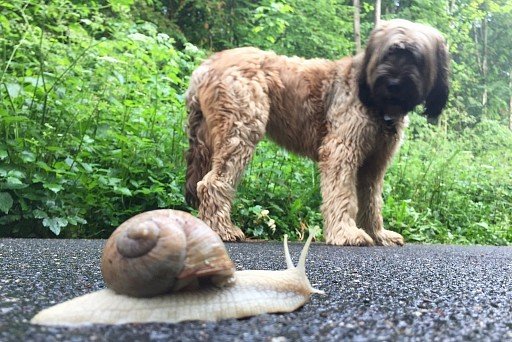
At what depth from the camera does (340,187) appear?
4367 millimetres

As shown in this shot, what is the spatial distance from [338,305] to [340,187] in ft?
9.66

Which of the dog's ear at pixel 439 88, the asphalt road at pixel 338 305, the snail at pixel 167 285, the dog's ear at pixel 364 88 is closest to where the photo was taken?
the asphalt road at pixel 338 305

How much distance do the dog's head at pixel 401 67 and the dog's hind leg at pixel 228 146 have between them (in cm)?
92

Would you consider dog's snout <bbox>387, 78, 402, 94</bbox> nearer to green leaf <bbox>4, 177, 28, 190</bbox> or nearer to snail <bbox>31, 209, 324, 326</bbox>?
green leaf <bbox>4, 177, 28, 190</bbox>

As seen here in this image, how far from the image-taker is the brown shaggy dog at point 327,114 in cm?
427

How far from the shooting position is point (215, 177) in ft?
14.3

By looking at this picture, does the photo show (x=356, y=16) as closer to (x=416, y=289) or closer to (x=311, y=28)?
(x=311, y=28)

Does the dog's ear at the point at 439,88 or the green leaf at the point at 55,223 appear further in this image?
the dog's ear at the point at 439,88

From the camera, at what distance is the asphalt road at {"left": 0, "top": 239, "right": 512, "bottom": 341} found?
1119 mm

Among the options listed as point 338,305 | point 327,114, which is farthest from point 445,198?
point 338,305

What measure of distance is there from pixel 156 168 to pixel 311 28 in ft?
26.5

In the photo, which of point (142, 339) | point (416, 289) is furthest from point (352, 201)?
point (142, 339)

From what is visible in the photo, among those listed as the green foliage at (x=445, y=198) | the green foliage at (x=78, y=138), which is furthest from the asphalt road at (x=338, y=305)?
the green foliage at (x=445, y=198)

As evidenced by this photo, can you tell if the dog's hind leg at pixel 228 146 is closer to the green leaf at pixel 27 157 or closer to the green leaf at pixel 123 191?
the green leaf at pixel 123 191
